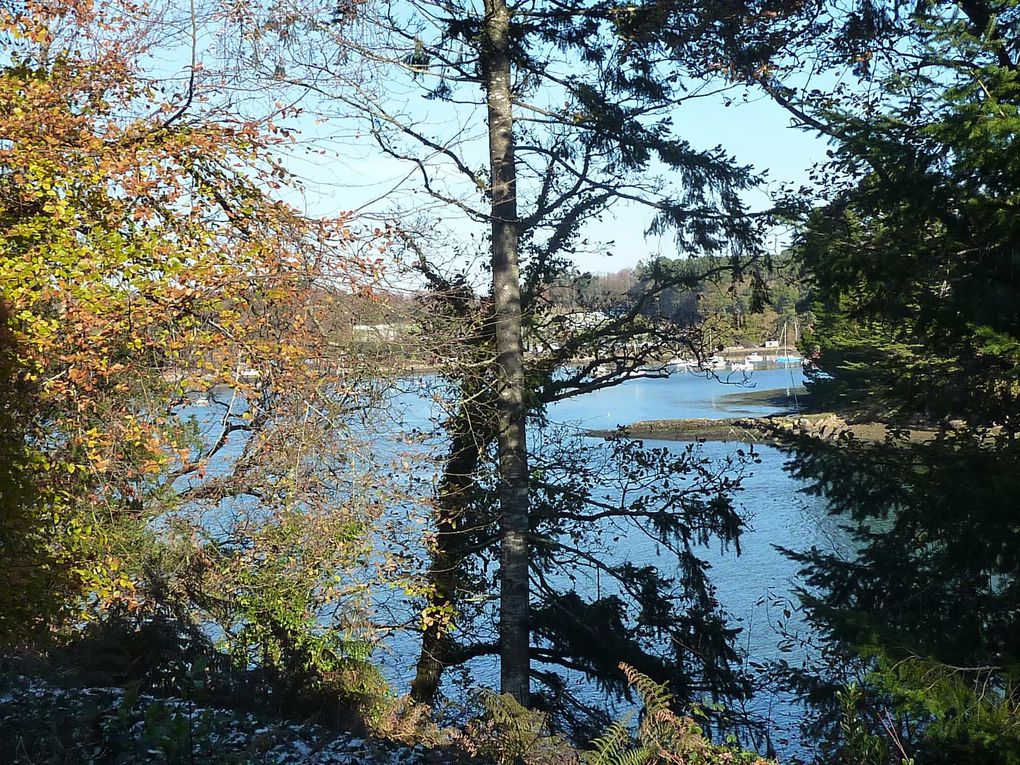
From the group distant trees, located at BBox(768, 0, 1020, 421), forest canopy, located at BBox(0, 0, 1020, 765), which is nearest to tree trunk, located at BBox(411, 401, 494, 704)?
forest canopy, located at BBox(0, 0, 1020, 765)

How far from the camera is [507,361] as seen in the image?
10.6 meters

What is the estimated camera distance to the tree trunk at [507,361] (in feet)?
33.7

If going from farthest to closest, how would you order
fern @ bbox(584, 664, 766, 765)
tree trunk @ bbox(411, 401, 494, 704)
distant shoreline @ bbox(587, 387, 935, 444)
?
tree trunk @ bbox(411, 401, 494, 704), distant shoreline @ bbox(587, 387, 935, 444), fern @ bbox(584, 664, 766, 765)

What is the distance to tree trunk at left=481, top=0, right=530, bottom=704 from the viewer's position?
1027 cm

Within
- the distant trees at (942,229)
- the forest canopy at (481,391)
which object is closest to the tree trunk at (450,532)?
the forest canopy at (481,391)

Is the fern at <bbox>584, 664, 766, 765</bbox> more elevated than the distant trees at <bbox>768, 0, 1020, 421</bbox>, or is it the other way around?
the distant trees at <bbox>768, 0, 1020, 421</bbox>

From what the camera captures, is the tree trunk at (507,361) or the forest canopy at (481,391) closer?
the forest canopy at (481,391)

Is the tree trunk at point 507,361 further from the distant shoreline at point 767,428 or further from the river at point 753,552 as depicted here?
the distant shoreline at point 767,428

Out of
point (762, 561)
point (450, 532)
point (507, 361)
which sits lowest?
point (762, 561)

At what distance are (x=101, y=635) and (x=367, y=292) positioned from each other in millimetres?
3984

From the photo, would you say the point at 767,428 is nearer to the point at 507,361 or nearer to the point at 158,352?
the point at 507,361

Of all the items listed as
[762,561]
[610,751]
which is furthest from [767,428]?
[762,561]

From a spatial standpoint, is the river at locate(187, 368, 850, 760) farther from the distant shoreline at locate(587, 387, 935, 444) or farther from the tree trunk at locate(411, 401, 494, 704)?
the distant shoreline at locate(587, 387, 935, 444)

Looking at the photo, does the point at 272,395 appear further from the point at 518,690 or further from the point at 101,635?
the point at 518,690
